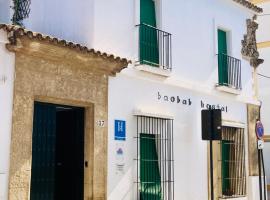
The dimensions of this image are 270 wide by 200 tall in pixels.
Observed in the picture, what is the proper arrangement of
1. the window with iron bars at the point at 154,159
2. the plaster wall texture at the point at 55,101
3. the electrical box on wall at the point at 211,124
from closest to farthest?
the plaster wall texture at the point at 55,101 < the window with iron bars at the point at 154,159 < the electrical box on wall at the point at 211,124

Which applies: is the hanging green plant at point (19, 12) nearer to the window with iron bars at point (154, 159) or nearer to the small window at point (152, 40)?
the small window at point (152, 40)

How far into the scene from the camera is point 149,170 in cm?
1032

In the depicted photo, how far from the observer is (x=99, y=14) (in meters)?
9.44

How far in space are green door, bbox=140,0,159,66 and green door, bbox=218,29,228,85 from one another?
9.20 ft

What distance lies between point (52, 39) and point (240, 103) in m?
7.57

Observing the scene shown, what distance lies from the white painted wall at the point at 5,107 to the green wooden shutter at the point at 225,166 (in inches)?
278

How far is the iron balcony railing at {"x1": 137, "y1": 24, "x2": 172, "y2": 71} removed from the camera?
10438mm

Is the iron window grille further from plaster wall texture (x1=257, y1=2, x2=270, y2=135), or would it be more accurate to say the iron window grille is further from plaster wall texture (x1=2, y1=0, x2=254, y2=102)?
plaster wall texture (x1=257, y1=2, x2=270, y2=135)

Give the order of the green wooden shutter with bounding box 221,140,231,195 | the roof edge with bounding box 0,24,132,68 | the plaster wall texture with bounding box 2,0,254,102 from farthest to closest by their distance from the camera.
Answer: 1. the green wooden shutter with bounding box 221,140,231,195
2. the plaster wall texture with bounding box 2,0,254,102
3. the roof edge with bounding box 0,24,132,68

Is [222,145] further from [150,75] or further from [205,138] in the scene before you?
[150,75]

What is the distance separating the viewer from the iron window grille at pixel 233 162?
13070mm

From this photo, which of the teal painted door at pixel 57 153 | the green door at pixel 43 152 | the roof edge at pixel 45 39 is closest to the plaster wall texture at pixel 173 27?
the roof edge at pixel 45 39

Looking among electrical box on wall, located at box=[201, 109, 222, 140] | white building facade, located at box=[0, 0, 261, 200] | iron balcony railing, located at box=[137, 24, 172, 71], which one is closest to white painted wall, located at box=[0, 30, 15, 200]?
white building facade, located at box=[0, 0, 261, 200]

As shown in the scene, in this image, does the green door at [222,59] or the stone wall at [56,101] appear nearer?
the stone wall at [56,101]
